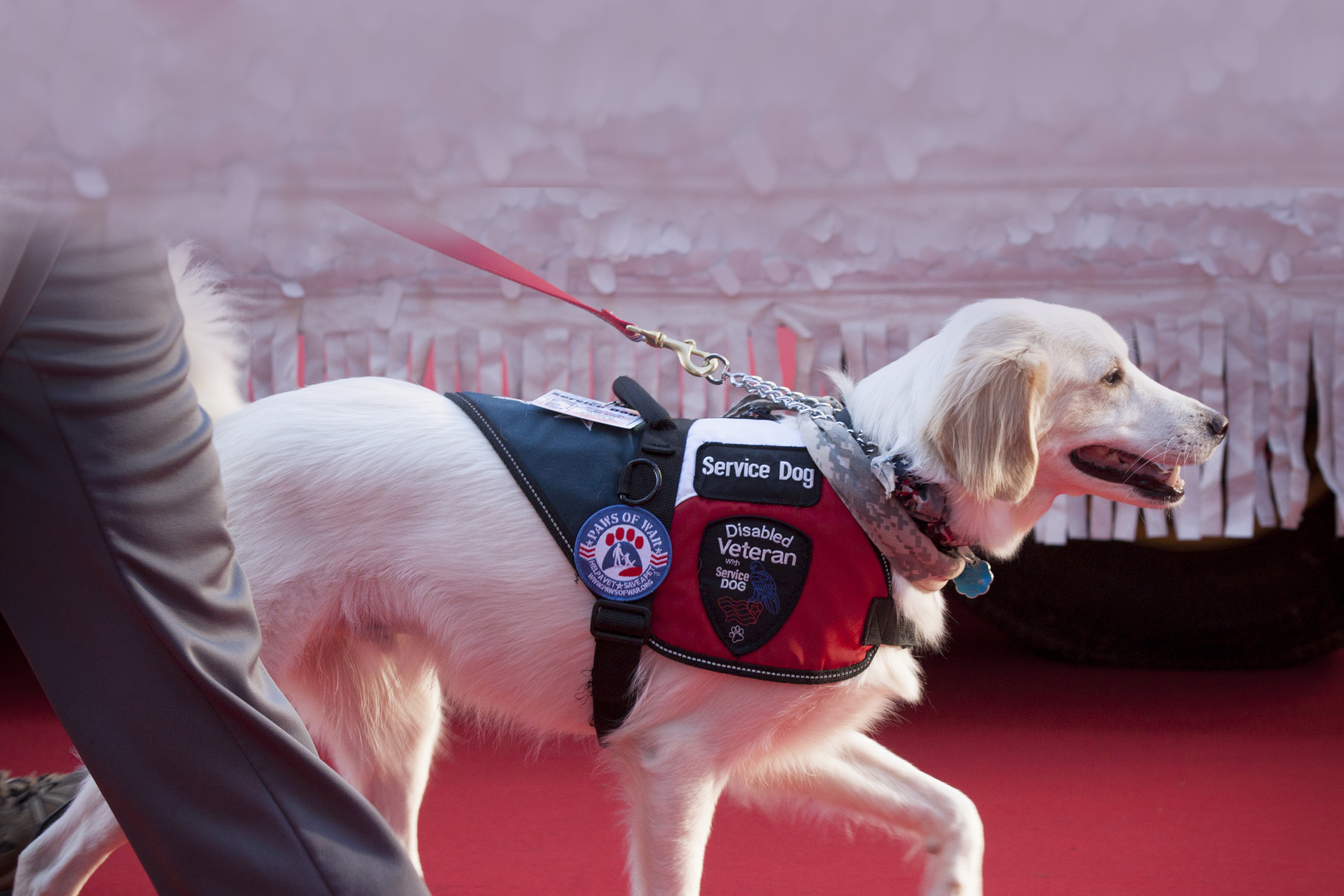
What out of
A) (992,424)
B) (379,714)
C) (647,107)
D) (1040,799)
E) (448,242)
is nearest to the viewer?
(647,107)

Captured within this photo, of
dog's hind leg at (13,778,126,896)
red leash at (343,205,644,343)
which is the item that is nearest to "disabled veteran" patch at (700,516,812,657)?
red leash at (343,205,644,343)

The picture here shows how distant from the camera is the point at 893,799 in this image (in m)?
1.33

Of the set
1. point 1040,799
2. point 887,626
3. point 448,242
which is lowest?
point 1040,799

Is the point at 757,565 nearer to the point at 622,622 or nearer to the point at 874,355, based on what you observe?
the point at 622,622

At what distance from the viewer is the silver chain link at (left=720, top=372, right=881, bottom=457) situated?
1.21m

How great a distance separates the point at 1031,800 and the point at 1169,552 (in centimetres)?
76

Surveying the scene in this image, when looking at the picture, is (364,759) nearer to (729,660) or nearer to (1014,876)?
→ (729,660)

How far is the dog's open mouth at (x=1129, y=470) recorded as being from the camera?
1.22 meters

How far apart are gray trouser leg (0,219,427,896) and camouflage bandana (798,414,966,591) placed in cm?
64

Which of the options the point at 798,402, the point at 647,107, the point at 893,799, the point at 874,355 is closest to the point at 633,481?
the point at 798,402

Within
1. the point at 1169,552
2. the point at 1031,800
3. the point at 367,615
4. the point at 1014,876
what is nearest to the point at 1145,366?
the point at 1169,552

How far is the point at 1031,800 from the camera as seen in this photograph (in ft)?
5.57

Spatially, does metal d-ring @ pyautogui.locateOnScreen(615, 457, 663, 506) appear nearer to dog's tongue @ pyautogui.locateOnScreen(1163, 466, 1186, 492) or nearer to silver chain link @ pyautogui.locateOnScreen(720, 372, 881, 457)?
silver chain link @ pyautogui.locateOnScreen(720, 372, 881, 457)

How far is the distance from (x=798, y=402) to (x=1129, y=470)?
42cm
